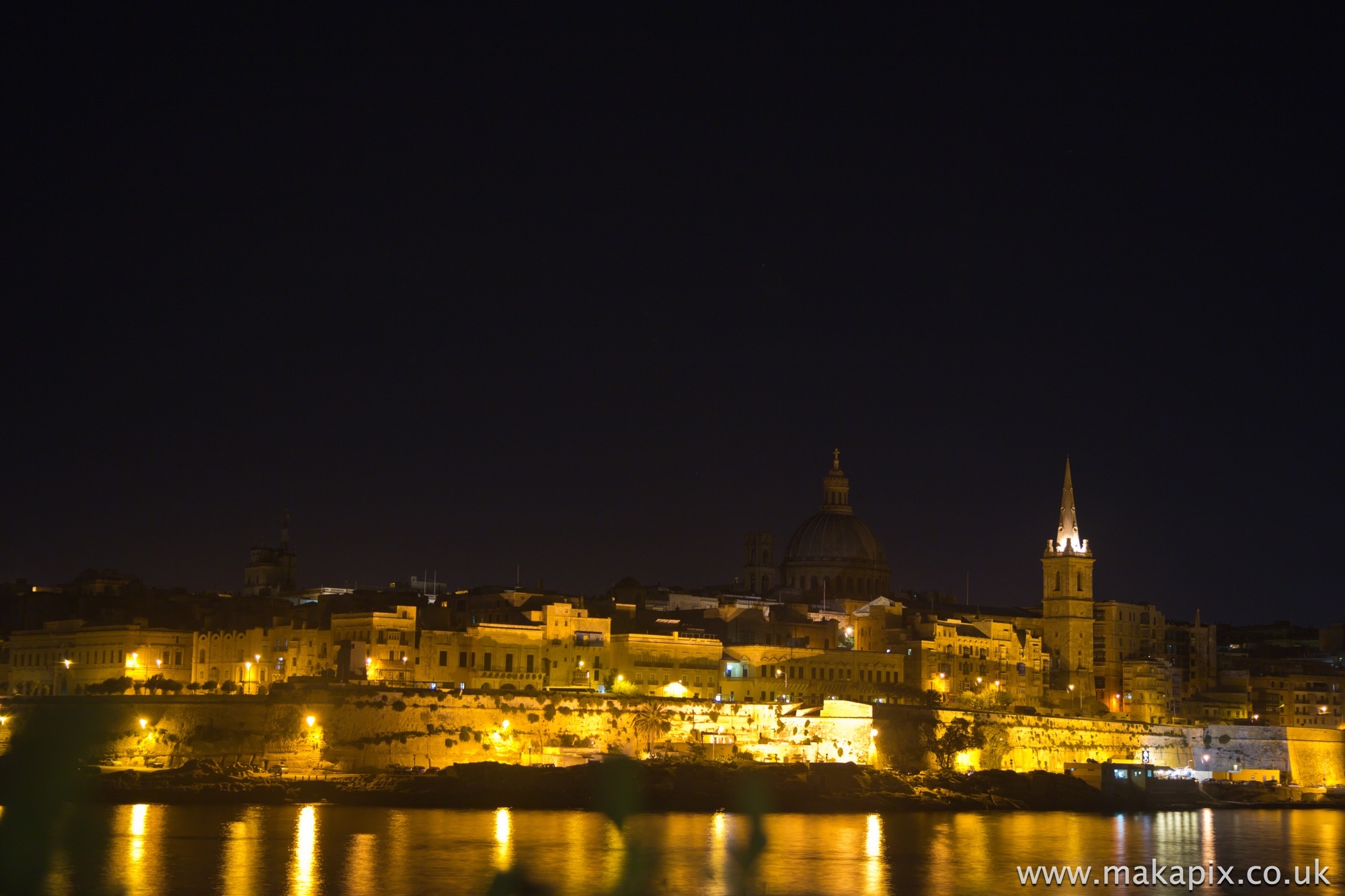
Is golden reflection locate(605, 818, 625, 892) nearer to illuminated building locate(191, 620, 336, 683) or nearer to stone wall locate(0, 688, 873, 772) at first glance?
stone wall locate(0, 688, 873, 772)

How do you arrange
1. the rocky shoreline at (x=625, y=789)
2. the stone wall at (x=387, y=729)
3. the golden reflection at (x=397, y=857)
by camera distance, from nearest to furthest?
the golden reflection at (x=397, y=857) → the rocky shoreline at (x=625, y=789) → the stone wall at (x=387, y=729)

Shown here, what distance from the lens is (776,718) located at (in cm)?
6178

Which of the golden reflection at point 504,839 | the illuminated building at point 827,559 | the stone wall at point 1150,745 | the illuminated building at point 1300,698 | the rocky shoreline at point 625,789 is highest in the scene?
the illuminated building at point 827,559

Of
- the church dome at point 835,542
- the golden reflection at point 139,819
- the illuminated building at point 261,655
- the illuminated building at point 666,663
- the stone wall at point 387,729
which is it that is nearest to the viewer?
the golden reflection at point 139,819

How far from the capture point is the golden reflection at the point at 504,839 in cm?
3956

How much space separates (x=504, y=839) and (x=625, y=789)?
35.0ft

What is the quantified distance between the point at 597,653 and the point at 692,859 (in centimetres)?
2473

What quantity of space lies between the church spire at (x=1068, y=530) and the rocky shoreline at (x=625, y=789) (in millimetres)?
25005

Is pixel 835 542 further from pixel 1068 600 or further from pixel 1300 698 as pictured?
pixel 1300 698

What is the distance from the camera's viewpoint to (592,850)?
4197cm

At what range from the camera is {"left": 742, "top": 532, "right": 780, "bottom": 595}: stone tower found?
92375mm

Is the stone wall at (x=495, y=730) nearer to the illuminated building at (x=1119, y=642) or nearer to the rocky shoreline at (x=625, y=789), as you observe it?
the rocky shoreline at (x=625, y=789)

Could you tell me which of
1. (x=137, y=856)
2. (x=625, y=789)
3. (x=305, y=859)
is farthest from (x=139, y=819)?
(x=625, y=789)

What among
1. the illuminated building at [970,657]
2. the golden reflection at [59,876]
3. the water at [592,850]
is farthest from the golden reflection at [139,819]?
the illuminated building at [970,657]
